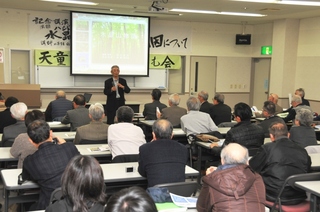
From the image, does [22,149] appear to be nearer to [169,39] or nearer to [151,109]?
[151,109]

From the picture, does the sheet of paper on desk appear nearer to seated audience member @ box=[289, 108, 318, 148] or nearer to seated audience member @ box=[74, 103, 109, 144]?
seated audience member @ box=[74, 103, 109, 144]

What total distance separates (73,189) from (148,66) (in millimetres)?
8421

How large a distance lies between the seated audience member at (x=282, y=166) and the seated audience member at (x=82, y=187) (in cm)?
210

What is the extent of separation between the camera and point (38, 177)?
123 inches

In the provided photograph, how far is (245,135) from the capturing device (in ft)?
15.4

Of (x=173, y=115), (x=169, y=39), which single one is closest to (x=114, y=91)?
(x=173, y=115)

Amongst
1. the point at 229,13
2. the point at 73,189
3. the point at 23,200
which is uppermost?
the point at 229,13

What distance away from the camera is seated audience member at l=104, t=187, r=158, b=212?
1364 millimetres

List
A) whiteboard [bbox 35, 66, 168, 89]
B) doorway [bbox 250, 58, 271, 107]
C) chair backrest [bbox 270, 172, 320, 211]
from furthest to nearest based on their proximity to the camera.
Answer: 1. doorway [bbox 250, 58, 271, 107]
2. whiteboard [bbox 35, 66, 168, 89]
3. chair backrest [bbox 270, 172, 320, 211]

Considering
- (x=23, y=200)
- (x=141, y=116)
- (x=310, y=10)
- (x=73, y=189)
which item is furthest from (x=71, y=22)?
(x=73, y=189)

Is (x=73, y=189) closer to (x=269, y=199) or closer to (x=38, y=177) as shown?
(x=38, y=177)

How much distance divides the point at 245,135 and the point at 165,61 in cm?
623

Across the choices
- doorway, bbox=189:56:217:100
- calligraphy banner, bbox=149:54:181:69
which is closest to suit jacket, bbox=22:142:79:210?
calligraphy banner, bbox=149:54:181:69

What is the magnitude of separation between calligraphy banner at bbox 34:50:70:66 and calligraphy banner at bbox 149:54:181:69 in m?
2.31
